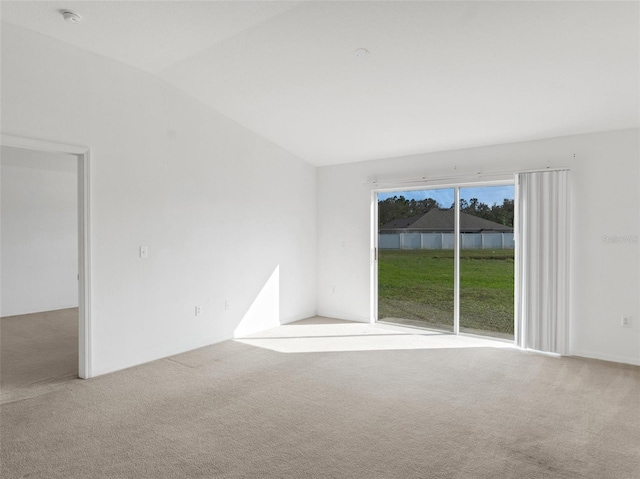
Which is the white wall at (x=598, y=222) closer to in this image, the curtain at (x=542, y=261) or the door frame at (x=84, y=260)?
the curtain at (x=542, y=261)

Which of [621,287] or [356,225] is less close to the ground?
[356,225]

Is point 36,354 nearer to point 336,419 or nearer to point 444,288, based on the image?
point 336,419

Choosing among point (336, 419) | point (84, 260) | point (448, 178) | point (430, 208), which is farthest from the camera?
point (430, 208)

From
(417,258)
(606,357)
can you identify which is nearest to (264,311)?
(417,258)

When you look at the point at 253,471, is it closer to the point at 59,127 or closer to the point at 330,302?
the point at 59,127

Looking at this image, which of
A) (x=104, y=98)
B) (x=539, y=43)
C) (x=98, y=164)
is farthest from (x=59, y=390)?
(x=539, y=43)

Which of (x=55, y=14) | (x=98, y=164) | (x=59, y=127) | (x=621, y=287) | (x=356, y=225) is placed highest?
(x=55, y=14)

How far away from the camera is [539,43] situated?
304 centimetres

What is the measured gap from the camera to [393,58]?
11.3 ft

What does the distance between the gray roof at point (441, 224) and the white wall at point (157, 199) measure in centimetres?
172

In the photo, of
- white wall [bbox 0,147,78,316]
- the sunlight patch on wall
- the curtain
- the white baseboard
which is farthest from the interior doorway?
white wall [bbox 0,147,78,316]

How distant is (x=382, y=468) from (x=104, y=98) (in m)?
3.89

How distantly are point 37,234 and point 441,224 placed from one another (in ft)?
21.4

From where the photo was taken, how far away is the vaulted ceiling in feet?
9.46
